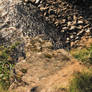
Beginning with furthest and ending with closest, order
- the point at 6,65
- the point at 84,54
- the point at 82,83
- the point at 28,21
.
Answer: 1. the point at 28,21
2. the point at 6,65
3. the point at 84,54
4. the point at 82,83

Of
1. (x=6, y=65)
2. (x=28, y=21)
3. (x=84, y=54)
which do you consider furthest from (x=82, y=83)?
(x=28, y=21)

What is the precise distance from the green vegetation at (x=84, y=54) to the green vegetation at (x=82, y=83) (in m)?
0.63

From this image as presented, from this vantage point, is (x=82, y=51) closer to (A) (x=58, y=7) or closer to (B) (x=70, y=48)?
(B) (x=70, y=48)

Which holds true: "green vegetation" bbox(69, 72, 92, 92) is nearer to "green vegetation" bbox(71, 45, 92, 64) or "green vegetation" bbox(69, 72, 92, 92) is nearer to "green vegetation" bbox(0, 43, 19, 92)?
"green vegetation" bbox(71, 45, 92, 64)

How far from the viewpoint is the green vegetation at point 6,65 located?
15.0 feet

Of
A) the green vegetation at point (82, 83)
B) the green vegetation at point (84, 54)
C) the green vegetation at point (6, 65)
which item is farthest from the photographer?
the green vegetation at point (6, 65)

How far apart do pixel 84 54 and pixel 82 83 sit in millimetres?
1297

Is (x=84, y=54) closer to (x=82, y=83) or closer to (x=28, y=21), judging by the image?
(x=82, y=83)

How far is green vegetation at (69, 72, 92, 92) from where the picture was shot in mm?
3439

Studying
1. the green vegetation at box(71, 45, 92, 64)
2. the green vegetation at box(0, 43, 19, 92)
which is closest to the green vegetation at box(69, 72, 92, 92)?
the green vegetation at box(71, 45, 92, 64)

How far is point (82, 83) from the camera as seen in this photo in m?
3.58

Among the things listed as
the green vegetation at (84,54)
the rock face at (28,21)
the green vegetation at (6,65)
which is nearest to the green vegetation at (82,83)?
the green vegetation at (84,54)

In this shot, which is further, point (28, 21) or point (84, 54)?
point (28, 21)

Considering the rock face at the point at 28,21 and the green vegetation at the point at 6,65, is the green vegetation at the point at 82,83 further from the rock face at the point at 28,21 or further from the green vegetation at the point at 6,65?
the green vegetation at the point at 6,65
